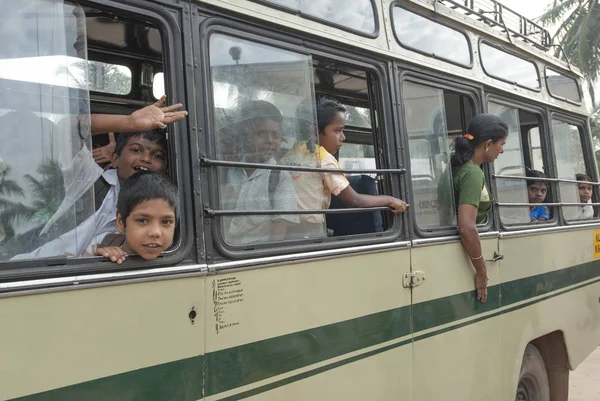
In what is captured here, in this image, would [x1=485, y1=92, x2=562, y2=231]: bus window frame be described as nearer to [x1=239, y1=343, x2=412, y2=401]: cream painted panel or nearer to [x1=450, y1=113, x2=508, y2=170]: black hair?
[x1=450, y1=113, x2=508, y2=170]: black hair

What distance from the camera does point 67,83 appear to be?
189cm

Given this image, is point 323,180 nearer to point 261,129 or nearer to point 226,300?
point 261,129

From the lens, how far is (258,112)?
2.42 metres

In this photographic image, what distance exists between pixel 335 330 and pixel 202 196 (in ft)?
2.92

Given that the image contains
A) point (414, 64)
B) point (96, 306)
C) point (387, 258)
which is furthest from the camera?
point (414, 64)

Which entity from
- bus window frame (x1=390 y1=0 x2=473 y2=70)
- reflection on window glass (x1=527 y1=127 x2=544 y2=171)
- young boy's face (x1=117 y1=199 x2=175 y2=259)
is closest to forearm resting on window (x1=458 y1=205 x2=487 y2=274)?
bus window frame (x1=390 y1=0 x2=473 y2=70)

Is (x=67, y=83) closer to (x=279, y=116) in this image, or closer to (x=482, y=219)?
(x=279, y=116)

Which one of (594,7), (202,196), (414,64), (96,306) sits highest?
(594,7)

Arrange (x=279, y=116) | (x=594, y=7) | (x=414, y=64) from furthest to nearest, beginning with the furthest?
1. (x=594, y=7)
2. (x=414, y=64)
3. (x=279, y=116)

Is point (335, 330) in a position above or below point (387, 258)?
below

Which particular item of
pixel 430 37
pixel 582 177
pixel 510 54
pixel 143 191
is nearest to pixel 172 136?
pixel 143 191

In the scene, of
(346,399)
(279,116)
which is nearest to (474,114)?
(279,116)

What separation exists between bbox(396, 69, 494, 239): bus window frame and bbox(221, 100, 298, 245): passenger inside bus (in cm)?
85

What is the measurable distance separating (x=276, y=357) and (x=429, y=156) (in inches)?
64.2
